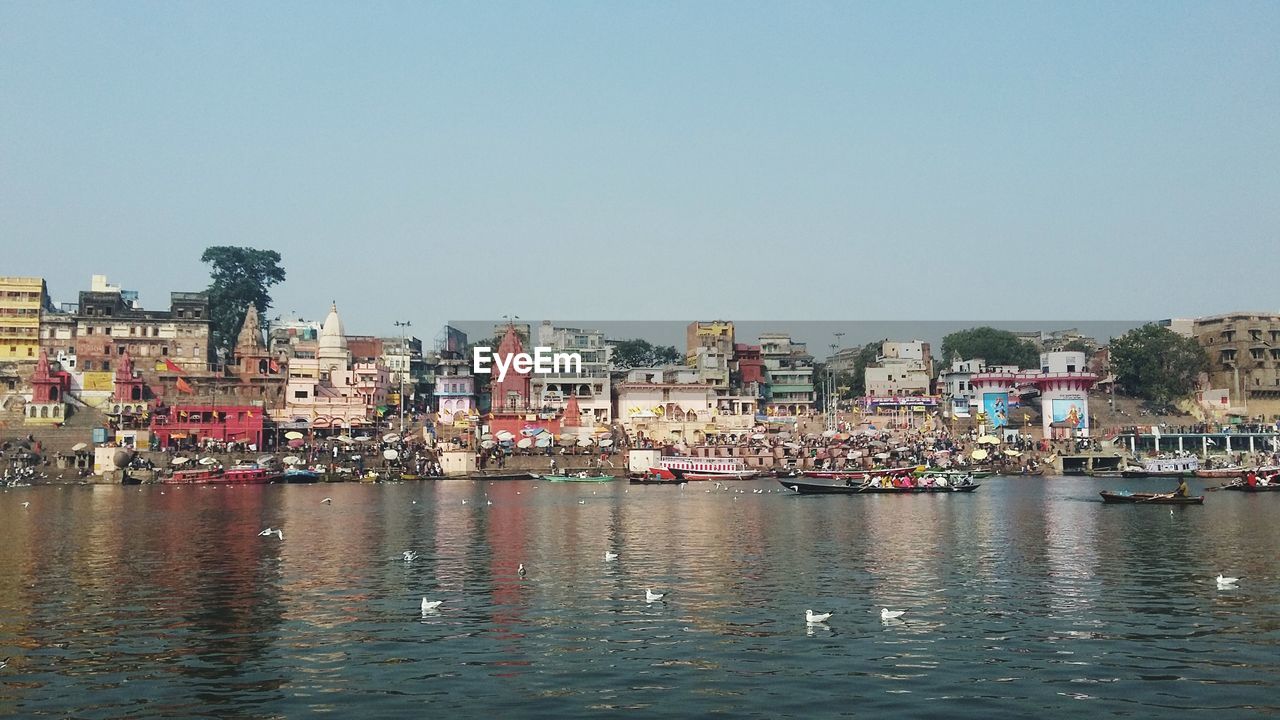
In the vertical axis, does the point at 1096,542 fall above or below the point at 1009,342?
below

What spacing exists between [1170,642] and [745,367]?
362ft

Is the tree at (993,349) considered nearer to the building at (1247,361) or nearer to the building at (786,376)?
the building at (786,376)

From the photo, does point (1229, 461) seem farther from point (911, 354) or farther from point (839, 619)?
point (839, 619)

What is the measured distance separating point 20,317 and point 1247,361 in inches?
5049

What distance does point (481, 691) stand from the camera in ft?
65.2

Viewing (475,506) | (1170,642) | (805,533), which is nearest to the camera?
(1170,642)

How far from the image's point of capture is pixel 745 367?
5266 inches

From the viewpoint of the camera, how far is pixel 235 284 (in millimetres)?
147375

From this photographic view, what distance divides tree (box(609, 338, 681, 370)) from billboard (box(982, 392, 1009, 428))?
44.3m

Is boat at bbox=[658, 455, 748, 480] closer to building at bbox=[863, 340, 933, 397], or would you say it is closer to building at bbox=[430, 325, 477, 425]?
building at bbox=[430, 325, 477, 425]

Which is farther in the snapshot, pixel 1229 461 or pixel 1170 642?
pixel 1229 461

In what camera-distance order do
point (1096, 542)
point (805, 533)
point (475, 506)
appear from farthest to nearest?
1. point (475, 506)
2. point (805, 533)
3. point (1096, 542)

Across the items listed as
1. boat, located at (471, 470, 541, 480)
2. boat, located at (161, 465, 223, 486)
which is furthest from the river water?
boat, located at (471, 470, 541, 480)

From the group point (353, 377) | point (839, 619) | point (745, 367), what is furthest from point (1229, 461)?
point (839, 619)
